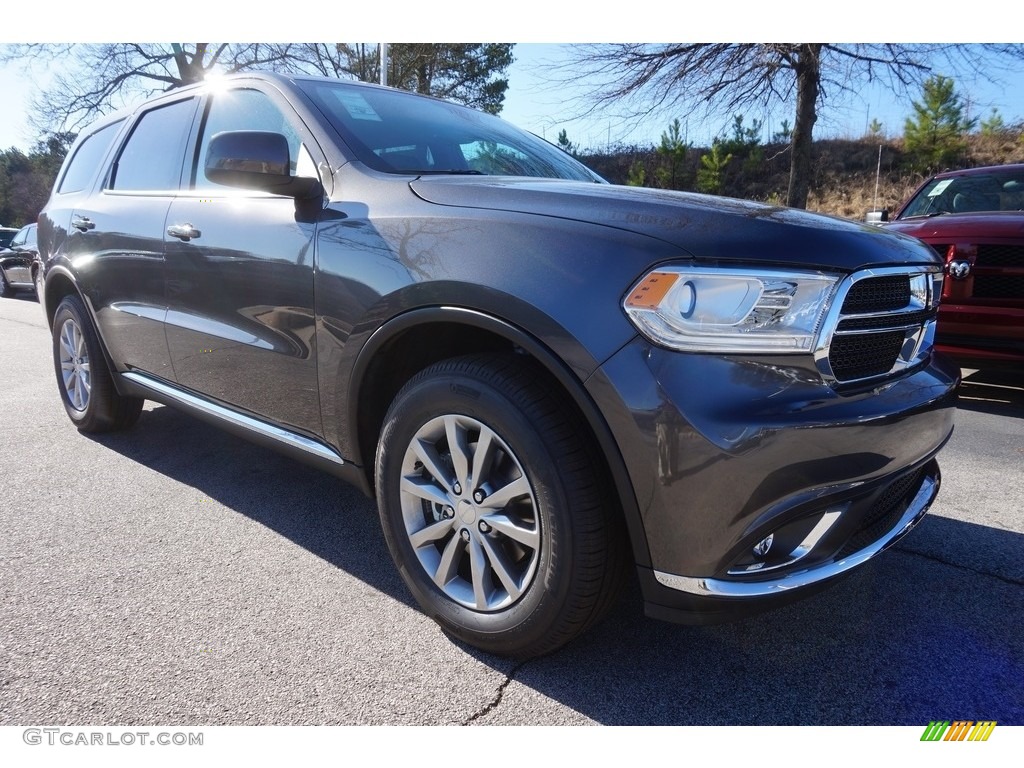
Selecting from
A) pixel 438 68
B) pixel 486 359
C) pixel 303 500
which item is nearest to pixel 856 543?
pixel 486 359

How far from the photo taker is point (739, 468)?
5.09ft

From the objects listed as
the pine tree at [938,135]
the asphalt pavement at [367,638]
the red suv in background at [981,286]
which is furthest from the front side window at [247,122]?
the pine tree at [938,135]

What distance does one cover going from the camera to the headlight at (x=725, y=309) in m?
1.59

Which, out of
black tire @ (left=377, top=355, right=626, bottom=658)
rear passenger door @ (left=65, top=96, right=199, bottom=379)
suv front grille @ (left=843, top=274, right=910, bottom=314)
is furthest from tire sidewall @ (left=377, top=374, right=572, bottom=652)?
rear passenger door @ (left=65, top=96, right=199, bottom=379)

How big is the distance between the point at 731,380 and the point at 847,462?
1.17 ft

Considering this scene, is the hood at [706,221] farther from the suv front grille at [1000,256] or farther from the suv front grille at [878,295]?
the suv front grille at [1000,256]

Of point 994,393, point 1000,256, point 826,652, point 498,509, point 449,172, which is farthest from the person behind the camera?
point 994,393

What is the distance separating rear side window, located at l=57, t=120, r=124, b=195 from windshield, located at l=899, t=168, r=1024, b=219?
5.94 m

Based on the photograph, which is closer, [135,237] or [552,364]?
[552,364]

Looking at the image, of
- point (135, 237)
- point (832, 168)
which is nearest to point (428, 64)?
point (832, 168)

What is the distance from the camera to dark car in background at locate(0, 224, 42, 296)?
47.7ft

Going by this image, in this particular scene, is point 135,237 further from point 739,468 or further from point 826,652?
point 826,652

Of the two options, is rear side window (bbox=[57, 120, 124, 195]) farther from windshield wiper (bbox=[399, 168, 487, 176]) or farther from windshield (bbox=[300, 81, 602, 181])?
windshield wiper (bbox=[399, 168, 487, 176])

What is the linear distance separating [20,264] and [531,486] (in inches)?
658
